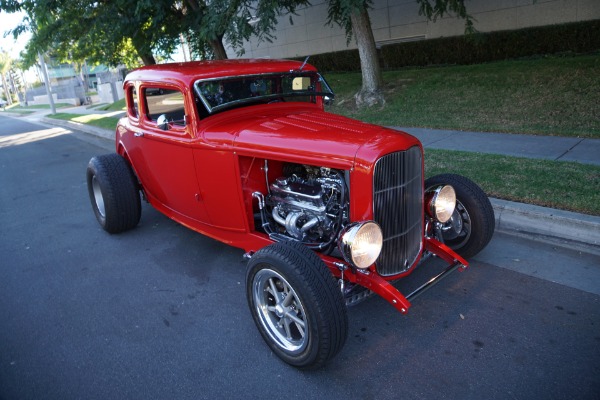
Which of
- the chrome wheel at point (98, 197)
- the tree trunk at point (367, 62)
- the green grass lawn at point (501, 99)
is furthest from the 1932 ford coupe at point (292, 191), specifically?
the tree trunk at point (367, 62)

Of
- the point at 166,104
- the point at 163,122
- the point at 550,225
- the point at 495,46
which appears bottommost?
the point at 550,225

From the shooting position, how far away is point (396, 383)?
8.59 ft

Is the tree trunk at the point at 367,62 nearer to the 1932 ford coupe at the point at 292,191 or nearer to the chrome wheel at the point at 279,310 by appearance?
the 1932 ford coupe at the point at 292,191

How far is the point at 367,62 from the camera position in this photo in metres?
10.3

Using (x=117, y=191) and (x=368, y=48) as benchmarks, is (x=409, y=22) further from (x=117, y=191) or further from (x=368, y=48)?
(x=117, y=191)

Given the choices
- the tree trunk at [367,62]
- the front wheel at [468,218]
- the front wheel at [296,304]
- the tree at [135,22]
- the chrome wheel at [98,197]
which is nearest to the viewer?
the front wheel at [296,304]

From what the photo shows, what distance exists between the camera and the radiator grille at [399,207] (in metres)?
2.91

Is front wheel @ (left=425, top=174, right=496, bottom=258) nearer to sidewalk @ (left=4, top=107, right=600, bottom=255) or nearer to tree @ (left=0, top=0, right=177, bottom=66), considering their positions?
sidewalk @ (left=4, top=107, right=600, bottom=255)

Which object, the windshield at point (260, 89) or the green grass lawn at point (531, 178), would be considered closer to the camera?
the windshield at point (260, 89)

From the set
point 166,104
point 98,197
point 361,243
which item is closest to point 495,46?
point 166,104

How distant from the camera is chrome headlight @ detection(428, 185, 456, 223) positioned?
134 inches

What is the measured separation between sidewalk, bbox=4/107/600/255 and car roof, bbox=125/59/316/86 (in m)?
2.51

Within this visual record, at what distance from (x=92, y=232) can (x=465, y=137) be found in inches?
225

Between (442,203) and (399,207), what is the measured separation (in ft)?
1.75
